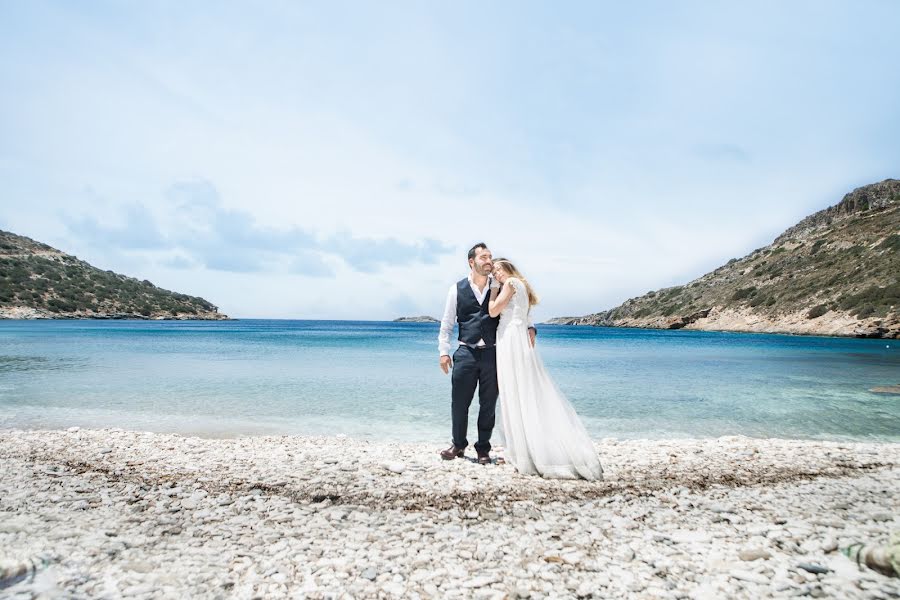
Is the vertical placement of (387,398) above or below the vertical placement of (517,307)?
below

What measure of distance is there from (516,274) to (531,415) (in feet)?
6.27

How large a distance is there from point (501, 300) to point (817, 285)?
70105mm

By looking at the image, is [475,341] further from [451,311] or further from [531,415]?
[531,415]

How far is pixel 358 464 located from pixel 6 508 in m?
3.74

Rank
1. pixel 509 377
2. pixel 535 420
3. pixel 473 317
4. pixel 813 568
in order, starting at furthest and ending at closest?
1. pixel 473 317
2. pixel 509 377
3. pixel 535 420
4. pixel 813 568

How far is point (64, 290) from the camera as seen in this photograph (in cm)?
10519

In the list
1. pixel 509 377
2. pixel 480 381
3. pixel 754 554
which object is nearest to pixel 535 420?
pixel 509 377

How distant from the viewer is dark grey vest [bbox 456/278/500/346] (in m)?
7.14

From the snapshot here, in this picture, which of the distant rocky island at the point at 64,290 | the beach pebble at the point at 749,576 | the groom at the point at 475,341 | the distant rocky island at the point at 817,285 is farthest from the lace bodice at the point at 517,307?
the distant rocky island at the point at 64,290

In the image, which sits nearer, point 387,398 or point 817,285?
point 387,398

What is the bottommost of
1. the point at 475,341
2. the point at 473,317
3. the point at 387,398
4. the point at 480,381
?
the point at 387,398

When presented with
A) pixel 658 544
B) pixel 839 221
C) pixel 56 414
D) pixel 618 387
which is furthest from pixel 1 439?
pixel 839 221

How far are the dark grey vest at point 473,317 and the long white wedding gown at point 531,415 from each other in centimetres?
17

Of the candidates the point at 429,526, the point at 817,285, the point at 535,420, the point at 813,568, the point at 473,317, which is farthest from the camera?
the point at 817,285
